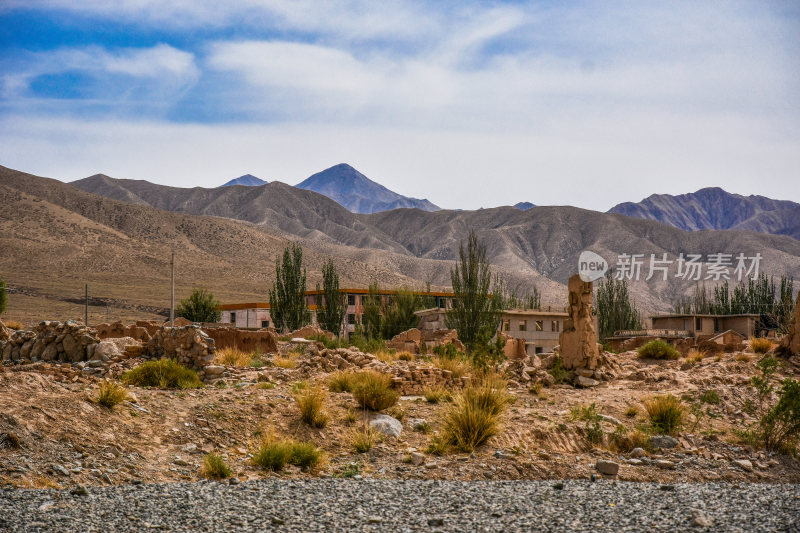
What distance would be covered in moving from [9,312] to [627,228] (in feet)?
466

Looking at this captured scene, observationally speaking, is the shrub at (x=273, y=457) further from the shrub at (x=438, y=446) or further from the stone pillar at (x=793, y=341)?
the stone pillar at (x=793, y=341)

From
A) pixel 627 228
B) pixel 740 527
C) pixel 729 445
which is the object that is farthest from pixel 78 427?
pixel 627 228

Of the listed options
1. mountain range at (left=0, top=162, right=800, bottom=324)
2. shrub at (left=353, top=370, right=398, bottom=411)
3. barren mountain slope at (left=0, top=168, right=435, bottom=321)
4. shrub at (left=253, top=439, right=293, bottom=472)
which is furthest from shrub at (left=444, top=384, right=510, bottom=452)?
mountain range at (left=0, top=162, right=800, bottom=324)

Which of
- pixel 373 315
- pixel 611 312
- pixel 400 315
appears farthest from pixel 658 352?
pixel 611 312

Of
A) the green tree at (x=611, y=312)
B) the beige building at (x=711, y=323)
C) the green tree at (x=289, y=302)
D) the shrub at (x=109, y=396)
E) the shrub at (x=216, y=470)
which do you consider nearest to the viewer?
the shrub at (x=216, y=470)

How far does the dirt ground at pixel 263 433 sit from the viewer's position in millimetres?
9141

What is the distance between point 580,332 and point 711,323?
43.7 m

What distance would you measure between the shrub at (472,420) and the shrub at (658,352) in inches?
625

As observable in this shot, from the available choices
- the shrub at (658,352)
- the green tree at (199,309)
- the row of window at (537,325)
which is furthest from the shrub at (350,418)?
the row of window at (537,325)

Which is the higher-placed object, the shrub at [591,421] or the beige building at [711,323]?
the shrub at [591,421]

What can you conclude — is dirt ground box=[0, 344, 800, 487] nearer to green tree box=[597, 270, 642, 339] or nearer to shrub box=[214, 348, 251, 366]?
shrub box=[214, 348, 251, 366]

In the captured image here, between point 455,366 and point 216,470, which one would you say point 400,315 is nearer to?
point 455,366

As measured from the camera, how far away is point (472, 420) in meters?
11.4

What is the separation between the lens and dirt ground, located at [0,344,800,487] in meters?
9.14
